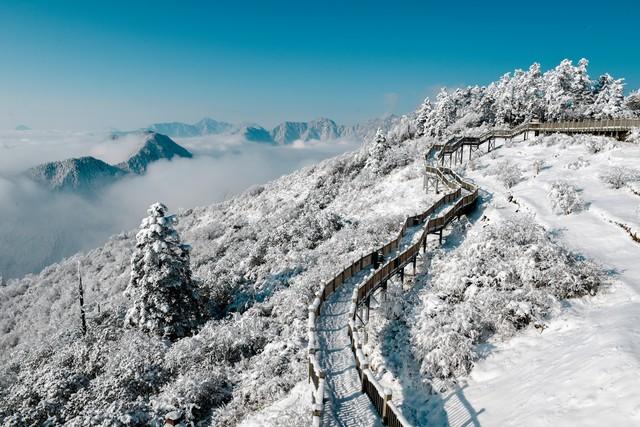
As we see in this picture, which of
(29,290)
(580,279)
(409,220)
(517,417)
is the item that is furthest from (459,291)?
(29,290)

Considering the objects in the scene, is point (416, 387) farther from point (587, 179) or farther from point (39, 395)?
point (587, 179)

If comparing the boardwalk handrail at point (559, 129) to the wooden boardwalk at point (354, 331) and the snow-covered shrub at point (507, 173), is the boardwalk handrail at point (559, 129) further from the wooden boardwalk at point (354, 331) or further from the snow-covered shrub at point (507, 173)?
the wooden boardwalk at point (354, 331)

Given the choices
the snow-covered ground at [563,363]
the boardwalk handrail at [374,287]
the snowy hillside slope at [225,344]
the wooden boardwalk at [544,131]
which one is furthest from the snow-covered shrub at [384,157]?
the snow-covered ground at [563,363]

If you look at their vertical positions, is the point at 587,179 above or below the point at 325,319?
above

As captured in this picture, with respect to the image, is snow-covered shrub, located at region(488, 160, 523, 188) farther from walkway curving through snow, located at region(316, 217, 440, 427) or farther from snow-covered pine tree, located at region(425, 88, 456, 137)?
snow-covered pine tree, located at region(425, 88, 456, 137)

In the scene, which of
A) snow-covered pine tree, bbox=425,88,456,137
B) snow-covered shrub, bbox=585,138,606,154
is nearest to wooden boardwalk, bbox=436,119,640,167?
snow-covered shrub, bbox=585,138,606,154

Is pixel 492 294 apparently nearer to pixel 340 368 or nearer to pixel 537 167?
pixel 340 368

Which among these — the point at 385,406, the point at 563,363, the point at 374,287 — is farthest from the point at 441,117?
the point at 385,406
